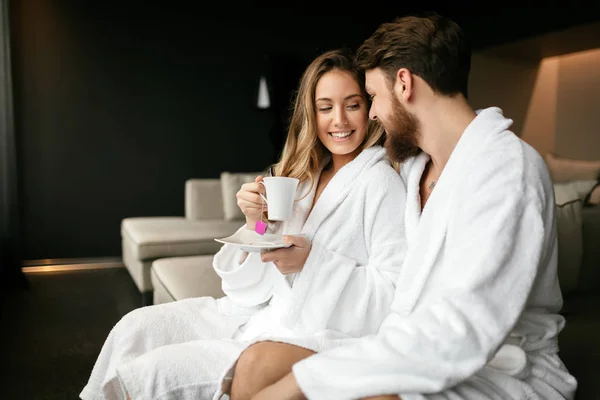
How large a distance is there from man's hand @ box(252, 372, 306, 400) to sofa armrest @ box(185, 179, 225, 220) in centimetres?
383

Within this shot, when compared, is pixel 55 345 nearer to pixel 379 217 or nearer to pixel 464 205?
pixel 379 217

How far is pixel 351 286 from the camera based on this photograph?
1391 millimetres

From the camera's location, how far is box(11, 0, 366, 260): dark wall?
493 cm

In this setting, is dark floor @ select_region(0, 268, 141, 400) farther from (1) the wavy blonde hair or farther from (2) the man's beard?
(2) the man's beard

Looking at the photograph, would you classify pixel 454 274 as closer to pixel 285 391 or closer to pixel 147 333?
pixel 285 391

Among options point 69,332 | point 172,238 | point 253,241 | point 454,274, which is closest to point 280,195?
point 253,241

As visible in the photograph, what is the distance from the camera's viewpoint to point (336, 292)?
1367 millimetres

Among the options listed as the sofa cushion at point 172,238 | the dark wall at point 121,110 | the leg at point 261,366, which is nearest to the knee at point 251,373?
the leg at point 261,366

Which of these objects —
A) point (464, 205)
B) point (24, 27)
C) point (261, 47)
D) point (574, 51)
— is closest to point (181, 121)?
point (261, 47)

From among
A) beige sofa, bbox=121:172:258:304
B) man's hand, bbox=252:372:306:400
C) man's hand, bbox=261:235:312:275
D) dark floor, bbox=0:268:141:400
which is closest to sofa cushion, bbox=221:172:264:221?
beige sofa, bbox=121:172:258:304

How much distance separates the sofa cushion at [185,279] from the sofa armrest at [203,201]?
181 cm

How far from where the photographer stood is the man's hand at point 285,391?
969mm

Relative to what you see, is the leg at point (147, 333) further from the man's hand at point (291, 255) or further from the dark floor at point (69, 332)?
the dark floor at point (69, 332)

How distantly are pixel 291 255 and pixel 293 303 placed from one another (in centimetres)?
13
